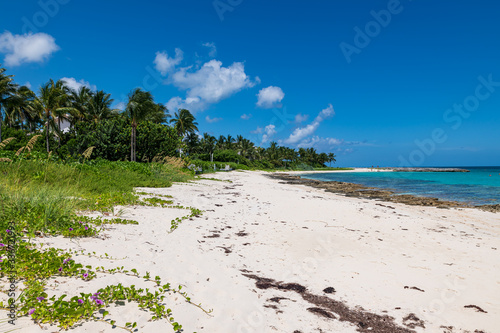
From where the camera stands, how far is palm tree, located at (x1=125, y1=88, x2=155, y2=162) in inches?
1059

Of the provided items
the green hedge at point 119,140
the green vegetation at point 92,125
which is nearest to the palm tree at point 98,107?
the green vegetation at point 92,125

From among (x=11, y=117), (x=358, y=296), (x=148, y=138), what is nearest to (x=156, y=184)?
(x=358, y=296)

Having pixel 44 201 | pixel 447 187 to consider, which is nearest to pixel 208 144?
pixel 447 187

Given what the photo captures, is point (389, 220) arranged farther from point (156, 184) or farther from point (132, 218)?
point (156, 184)

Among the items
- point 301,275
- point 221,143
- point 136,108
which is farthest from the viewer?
point 221,143

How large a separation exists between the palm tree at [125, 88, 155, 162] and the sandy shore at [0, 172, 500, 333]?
72.9ft

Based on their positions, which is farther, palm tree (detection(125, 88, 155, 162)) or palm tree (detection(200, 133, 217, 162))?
palm tree (detection(200, 133, 217, 162))

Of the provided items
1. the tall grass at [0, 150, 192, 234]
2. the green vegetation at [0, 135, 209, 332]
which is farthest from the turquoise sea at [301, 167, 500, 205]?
the tall grass at [0, 150, 192, 234]

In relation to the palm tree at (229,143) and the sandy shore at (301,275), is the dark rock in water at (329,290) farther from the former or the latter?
the palm tree at (229,143)

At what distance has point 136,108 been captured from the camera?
2678 cm

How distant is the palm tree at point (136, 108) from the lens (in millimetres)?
26906

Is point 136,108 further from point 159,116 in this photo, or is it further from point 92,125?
point 159,116

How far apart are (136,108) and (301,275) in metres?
27.2

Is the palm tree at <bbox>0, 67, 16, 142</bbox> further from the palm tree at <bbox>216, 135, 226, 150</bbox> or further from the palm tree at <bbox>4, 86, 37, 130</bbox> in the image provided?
the palm tree at <bbox>216, 135, 226, 150</bbox>
